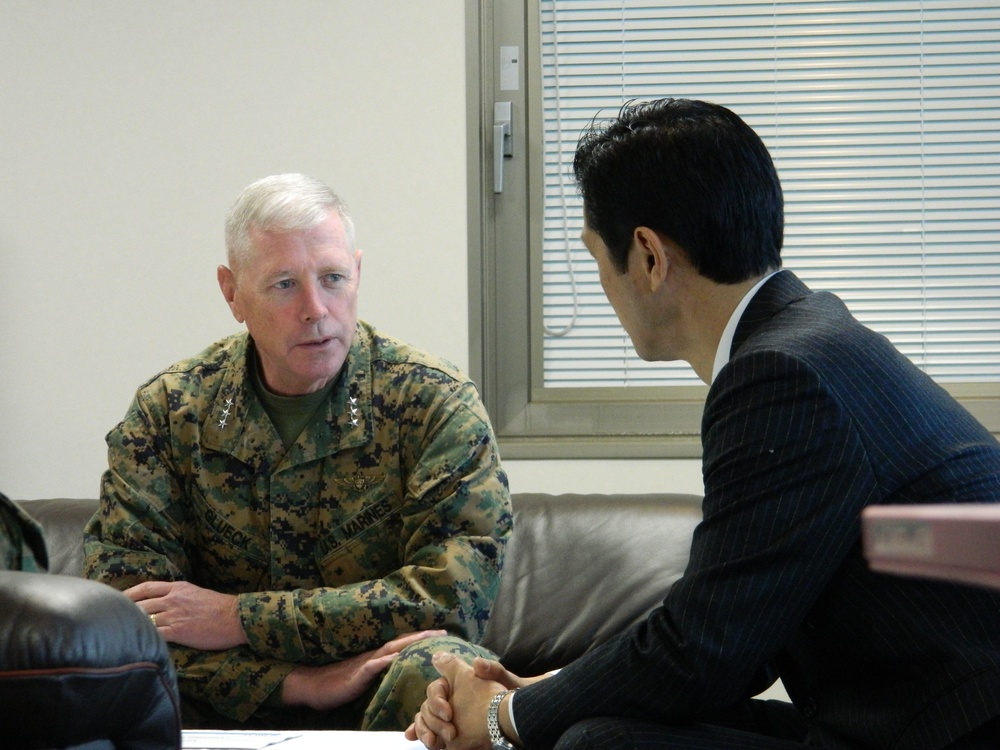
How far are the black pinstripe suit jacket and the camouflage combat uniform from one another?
78cm

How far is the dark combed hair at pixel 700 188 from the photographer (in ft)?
4.56

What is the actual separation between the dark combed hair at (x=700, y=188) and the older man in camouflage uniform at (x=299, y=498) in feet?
2.61

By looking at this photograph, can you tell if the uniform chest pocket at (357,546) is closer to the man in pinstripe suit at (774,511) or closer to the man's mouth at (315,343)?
the man's mouth at (315,343)

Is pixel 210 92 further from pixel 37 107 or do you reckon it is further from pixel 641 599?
pixel 641 599

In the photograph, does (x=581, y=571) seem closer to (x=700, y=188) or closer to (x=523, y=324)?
(x=523, y=324)

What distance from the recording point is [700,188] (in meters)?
1.39

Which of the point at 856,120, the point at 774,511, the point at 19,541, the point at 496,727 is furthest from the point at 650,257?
the point at 856,120

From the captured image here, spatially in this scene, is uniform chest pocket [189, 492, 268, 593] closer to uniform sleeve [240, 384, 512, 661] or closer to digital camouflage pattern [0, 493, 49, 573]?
uniform sleeve [240, 384, 512, 661]

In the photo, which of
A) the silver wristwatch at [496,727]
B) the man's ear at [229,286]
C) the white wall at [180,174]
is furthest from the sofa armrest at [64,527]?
the silver wristwatch at [496,727]

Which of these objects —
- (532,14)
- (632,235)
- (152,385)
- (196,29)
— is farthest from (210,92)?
(632,235)

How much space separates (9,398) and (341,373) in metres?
1.39

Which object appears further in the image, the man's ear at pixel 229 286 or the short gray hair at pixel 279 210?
the man's ear at pixel 229 286

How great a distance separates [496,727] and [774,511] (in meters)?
0.46

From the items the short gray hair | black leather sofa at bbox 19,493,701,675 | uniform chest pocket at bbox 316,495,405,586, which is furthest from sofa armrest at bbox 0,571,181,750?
black leather sofa at bbox 19,493,701,675
